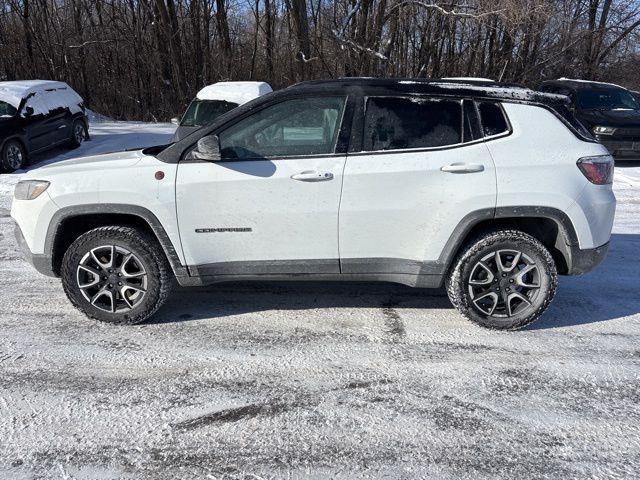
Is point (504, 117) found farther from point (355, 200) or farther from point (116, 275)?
point (116, 275)

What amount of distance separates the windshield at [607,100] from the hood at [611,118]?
0.31 meters

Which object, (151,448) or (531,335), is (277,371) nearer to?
(151,448)

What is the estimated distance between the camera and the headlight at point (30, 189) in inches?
167

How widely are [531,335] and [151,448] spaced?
278 cm

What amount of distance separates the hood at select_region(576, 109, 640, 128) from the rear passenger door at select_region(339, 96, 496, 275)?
9.30 m

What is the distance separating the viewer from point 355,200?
4074 mm

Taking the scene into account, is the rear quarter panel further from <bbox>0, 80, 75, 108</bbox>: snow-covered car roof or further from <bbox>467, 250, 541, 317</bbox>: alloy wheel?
<bbox>0, 80, 75, 108</bbox>: snow-covered car roof

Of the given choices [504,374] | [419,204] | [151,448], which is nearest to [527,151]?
[419,204]

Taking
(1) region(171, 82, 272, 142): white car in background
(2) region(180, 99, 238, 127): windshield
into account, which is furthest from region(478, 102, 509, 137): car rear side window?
(2) region(180, 99, 238, 127): windshield

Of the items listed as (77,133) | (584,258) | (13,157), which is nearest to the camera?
(584,258)

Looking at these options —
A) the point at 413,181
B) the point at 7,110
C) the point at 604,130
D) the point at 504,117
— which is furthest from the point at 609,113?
the point at 7,110

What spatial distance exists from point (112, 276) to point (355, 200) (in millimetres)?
1902

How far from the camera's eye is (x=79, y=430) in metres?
3.10

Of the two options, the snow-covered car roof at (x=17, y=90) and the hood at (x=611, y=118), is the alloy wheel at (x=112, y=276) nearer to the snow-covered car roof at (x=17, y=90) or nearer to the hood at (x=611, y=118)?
the snow-covered car roof at (x=17, y=90)
